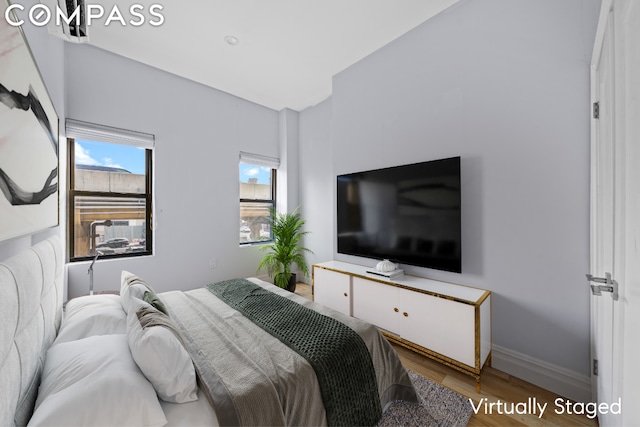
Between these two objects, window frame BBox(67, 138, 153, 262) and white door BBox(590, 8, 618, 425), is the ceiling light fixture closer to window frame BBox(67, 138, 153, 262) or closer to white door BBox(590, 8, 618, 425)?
window frame BBox(67, 138, 153, 262)

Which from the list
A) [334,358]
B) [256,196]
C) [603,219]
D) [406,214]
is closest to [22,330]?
[334,358]

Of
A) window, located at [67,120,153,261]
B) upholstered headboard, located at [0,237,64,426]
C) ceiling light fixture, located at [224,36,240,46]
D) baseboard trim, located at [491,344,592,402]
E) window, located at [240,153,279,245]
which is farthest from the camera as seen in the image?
window, located at [240,153,279,245]

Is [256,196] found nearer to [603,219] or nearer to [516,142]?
[516,142]

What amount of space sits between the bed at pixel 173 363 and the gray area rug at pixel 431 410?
0.07 m

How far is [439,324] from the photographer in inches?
75.7

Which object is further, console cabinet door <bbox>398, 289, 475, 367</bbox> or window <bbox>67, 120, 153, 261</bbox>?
window <bbox>67, 120, 153, 261</bbox>

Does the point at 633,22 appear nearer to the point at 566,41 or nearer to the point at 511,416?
the point at 566,41

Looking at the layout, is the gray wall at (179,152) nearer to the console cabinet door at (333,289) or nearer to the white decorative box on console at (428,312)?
the console cabinet door at (333,289)

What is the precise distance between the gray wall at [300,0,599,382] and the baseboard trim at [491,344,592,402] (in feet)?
0.15

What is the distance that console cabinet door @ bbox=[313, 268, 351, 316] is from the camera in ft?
8.54

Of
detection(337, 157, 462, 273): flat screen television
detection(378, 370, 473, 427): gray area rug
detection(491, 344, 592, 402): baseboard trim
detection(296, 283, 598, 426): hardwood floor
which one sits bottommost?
detection(296, 283, 598, 426): hardwood floor

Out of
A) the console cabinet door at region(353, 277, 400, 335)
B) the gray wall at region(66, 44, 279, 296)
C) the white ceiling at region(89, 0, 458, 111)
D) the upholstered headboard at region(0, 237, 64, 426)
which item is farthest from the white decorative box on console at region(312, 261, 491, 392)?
the white ceiling at region(89, 0, 458, 111)

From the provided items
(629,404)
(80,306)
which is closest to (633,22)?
(629,404)

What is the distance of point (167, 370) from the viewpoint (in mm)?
976
